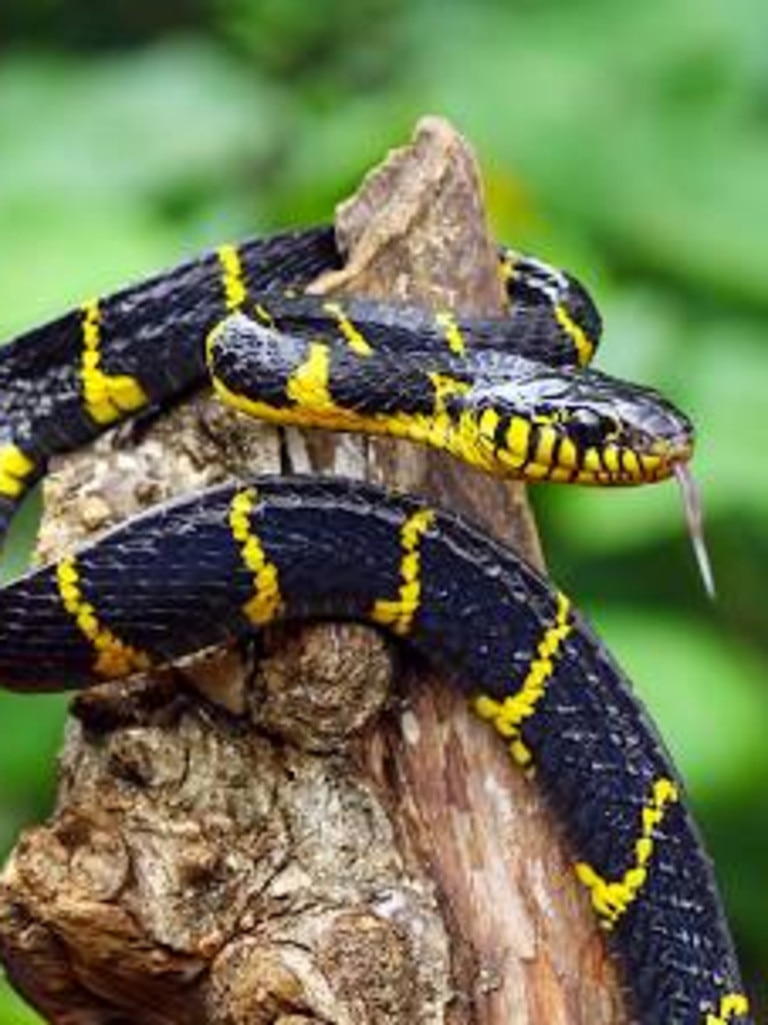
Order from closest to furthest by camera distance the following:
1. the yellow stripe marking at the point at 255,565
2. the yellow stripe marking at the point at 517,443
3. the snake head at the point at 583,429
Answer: the yellow stripe marking at the point at 255,565 < the snake head at the point at 583,429 < the yellow stripe marking at the point at 517,443

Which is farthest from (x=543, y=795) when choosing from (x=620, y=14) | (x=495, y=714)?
(x=620, y=14)

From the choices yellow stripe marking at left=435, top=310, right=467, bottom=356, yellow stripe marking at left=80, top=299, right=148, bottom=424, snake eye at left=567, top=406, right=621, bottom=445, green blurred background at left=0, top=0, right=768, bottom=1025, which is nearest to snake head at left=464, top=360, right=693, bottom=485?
snake eye at left=567, top=406, right=621, bottom=445

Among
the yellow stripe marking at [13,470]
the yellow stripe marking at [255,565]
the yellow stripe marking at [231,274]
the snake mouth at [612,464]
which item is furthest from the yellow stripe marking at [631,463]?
the yellow stripe marking at [13,470]

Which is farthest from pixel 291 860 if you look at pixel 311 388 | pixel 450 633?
pixel 311 388

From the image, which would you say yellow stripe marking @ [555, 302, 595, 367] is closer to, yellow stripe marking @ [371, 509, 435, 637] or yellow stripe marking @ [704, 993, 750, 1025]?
yellow stripe marking @ [371, 509, 435, 637]

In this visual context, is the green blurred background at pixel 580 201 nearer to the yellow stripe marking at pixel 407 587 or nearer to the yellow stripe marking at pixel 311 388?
the yellow stripe marking at pixel 311 388

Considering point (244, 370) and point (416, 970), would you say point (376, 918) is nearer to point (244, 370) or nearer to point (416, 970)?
point (416, 970)

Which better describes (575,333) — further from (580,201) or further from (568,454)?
(580,201)
